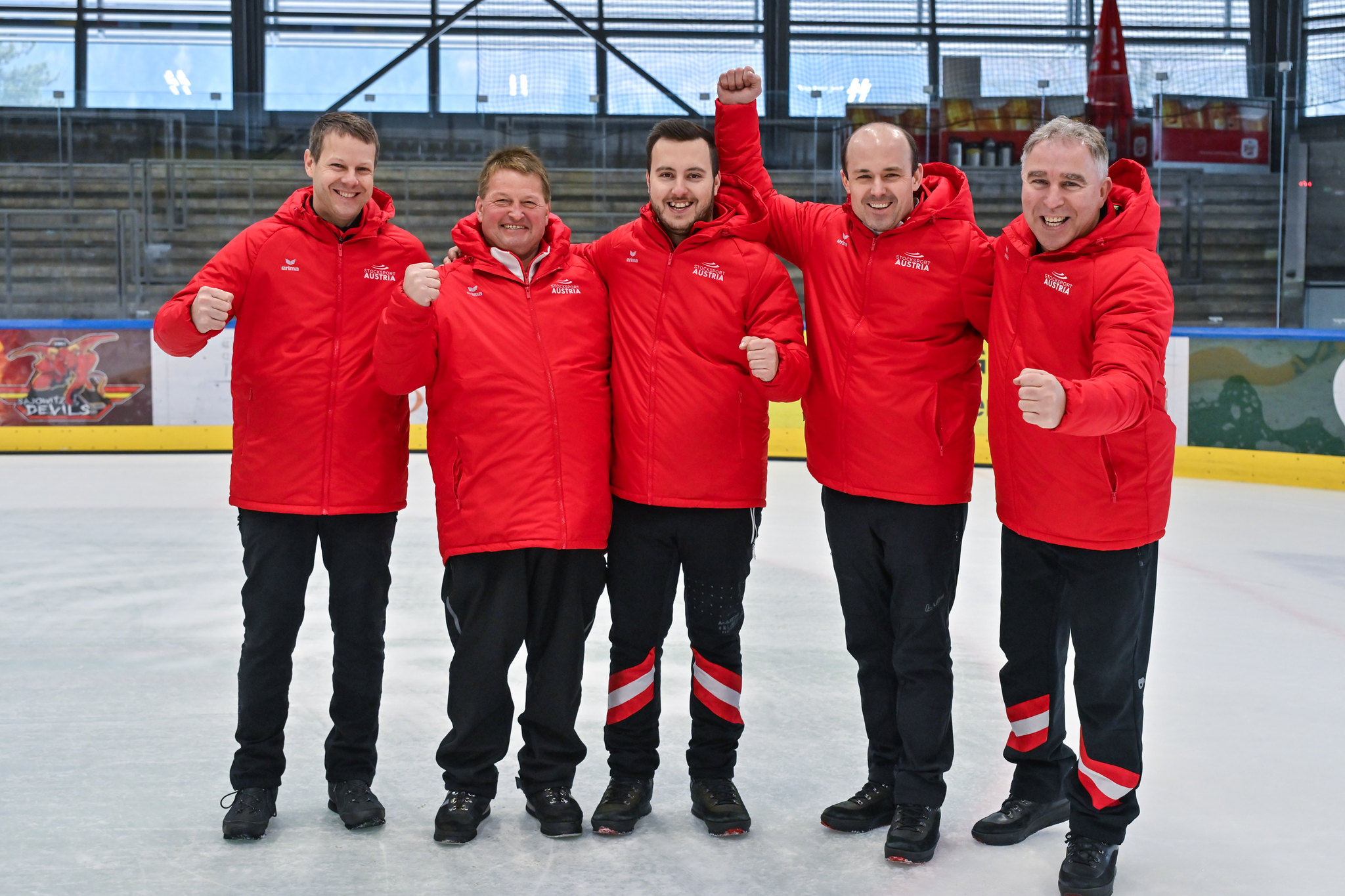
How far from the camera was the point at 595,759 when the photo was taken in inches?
141

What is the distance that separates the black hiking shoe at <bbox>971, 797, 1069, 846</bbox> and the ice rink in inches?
1.2

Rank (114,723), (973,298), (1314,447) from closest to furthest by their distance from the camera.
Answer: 1. (973,298)
2. (114,723)
3. (1314,447)

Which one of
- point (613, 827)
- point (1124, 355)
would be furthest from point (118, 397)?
point (1124, 355)

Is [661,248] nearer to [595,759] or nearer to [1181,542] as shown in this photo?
[595,759]

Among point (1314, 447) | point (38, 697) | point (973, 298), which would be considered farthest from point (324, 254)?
point (1314, 447)

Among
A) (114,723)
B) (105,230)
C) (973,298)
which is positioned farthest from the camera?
(105,230)

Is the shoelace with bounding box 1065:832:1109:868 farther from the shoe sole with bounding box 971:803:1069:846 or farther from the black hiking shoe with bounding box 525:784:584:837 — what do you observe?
the black hiking shoe with bounding box 525:784:584:837

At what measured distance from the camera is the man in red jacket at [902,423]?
2.94 metres

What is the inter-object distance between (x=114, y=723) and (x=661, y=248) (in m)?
2.32

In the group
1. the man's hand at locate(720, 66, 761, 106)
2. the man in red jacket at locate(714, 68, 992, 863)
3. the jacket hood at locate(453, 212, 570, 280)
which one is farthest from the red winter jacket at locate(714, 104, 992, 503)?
the jacket hood at locate(453, 212, 570, 280)

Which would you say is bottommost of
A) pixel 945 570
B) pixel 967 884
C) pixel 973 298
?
pixel 967 884

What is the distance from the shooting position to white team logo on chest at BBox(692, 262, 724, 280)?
3000 millimetres

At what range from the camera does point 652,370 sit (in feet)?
9.85

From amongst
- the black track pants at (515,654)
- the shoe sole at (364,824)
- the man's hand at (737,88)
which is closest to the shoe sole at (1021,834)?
the black track pants at (515,654)
